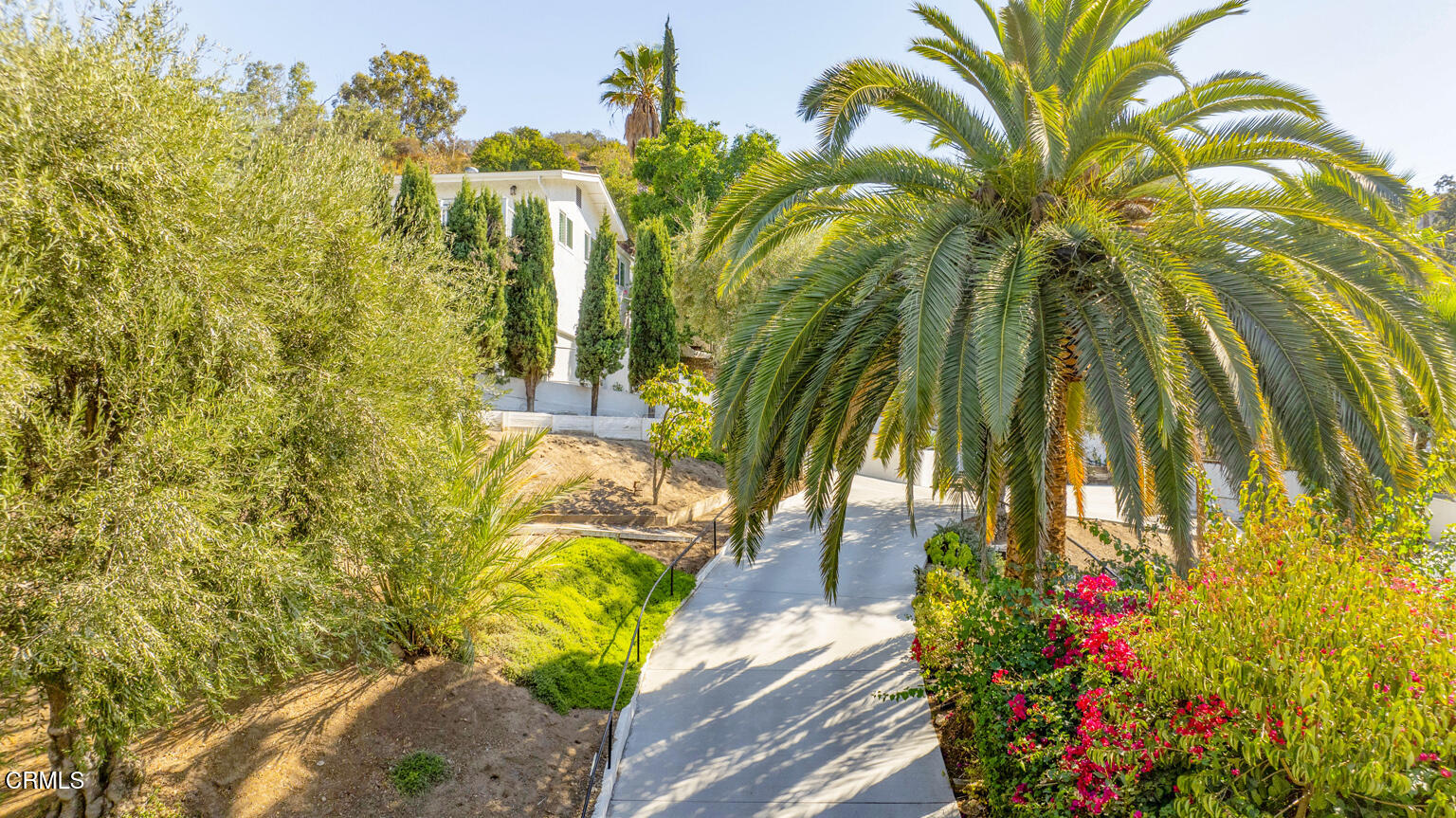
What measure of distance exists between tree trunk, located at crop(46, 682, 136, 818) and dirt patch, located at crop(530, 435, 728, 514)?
10098 millimetres

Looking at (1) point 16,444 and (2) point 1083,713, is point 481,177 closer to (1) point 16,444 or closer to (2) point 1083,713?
(1) point 16,444

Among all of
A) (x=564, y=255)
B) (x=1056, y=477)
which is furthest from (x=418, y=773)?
(x=564, y=255)

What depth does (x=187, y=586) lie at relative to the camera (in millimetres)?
5035

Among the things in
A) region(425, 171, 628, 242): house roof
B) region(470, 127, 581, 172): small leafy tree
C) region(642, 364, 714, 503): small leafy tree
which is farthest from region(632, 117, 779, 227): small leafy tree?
region(642, 364, 714, 503): small leafy tree

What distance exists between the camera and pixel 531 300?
22891mm

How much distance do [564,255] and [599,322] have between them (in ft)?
12.3

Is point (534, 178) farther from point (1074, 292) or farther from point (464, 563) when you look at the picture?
point (1074, 292)

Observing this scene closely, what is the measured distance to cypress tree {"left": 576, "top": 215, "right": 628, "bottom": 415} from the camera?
79.8 feet

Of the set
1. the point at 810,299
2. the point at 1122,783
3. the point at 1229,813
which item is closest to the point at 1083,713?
the point at 1122,783

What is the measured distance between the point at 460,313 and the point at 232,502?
505 cm

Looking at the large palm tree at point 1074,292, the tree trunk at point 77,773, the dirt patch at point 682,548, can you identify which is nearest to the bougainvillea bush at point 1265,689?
the large palm tree at point 1074,292

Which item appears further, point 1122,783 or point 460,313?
point 460,313

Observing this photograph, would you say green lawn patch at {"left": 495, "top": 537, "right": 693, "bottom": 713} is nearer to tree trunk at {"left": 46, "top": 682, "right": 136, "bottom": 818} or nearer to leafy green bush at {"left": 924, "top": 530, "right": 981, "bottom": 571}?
tree trunk at {"left": 46, "top": 682, "right": 136, "bottom": 818}

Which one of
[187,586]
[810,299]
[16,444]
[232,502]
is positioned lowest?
[187,586]
